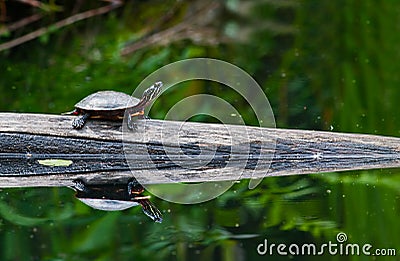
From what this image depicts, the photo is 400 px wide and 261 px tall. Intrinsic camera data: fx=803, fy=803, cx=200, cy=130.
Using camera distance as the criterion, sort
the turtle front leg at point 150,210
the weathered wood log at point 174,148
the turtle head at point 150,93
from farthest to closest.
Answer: the turtle head at point 150,93 < the weathered wood log at point 174,148 < the turtle front leg at point 150,210

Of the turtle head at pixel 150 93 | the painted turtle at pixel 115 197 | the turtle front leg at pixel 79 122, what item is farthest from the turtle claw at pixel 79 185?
the turtle head at pixel 150 93

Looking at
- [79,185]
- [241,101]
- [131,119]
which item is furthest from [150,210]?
[241,101]

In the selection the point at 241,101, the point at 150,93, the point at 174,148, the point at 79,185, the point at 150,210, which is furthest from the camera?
the point at 241,101

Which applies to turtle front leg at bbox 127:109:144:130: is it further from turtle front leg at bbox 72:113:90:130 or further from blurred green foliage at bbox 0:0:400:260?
blurred green foliage at bbox 0:0:400:260

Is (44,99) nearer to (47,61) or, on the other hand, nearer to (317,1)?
(47,61)

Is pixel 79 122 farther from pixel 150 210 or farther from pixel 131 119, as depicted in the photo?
pixel 150 210

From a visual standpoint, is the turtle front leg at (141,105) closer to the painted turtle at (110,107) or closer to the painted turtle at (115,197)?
the painted turtle at (110,107)
